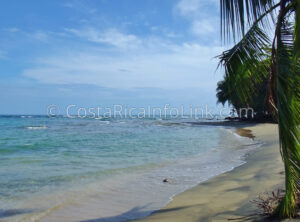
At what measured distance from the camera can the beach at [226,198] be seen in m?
3.93

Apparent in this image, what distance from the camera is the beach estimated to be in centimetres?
393

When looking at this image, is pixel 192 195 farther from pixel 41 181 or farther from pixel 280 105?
pixel 41 181

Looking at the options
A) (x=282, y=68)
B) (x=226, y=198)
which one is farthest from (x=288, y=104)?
(x=226, y=198)

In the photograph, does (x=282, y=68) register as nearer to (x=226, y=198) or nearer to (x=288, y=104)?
(x=288, y=104)

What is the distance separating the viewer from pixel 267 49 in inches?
137

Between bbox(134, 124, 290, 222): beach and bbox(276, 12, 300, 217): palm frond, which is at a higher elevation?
bbox(276, 12, 300, 217): palm frond

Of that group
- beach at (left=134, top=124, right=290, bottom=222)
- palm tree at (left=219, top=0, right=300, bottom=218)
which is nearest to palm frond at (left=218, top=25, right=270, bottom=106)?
palm tree at (left=219, top=0, right=300, bottom=218)

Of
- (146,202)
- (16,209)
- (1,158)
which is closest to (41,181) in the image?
(16,209)

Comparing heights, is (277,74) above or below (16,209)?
above

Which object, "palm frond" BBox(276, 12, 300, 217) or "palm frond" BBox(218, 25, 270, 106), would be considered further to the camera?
"palm frond" BBox(218, 25, 270, 106)

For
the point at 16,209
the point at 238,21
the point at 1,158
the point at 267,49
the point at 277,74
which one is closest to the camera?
the point at 238,21

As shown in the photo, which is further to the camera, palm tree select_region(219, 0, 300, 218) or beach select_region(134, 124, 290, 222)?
beach select_region(134, 124, 290, 222)

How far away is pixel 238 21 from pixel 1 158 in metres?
11.5

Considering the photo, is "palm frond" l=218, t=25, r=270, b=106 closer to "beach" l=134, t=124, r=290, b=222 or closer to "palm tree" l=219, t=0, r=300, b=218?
"palm tree" l=219, t=0, r=300, b=218
